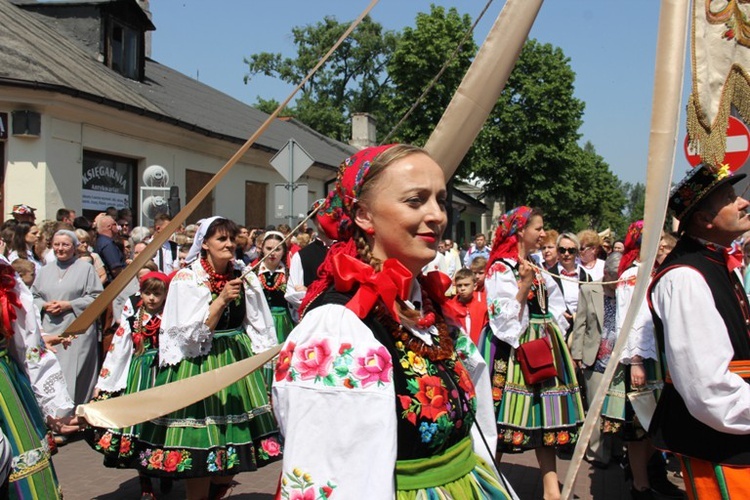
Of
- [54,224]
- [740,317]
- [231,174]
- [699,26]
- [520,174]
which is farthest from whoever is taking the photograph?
[520,174]

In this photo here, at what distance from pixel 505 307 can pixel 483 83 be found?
317 centimetres

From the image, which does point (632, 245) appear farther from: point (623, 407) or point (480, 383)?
point (480, 383)

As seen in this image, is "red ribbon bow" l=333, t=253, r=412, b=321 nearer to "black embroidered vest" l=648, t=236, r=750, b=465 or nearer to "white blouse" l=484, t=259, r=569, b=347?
"black embroidered vest" l=648, t=236, r=750, b=465

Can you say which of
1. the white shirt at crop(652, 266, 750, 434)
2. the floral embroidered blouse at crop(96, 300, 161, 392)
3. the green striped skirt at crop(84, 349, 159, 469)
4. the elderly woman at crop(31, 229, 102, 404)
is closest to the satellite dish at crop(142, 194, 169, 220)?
the elderly woman at crop(31, 229, 102, 404)

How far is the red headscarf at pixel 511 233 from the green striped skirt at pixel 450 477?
332 centimetres

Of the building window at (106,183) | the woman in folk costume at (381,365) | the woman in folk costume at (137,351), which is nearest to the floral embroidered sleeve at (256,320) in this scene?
the woman in folk costume at (137,351)

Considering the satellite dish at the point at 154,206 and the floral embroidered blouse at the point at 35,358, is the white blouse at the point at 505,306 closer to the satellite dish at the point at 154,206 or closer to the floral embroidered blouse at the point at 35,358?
the floral embroidered blouse at the point at 35,358

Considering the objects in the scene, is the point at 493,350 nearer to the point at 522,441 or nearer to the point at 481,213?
the point at 522,441

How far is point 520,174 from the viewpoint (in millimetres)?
38750

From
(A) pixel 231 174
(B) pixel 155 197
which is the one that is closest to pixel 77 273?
(B) pixel 155 197

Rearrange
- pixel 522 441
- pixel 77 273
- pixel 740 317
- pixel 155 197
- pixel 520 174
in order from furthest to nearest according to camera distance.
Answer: pixel 520 174, pixel 155 197, pixel 77 273, pixel 522 441, pixel 740 317

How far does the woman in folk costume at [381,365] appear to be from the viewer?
1.94m

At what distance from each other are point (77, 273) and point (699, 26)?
6.01 meters

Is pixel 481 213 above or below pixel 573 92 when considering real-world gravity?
below
